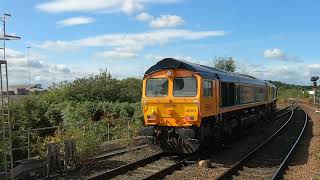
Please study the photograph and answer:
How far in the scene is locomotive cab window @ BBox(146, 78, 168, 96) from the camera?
15812mm

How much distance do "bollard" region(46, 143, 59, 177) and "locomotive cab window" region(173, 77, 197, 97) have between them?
4.84 meters

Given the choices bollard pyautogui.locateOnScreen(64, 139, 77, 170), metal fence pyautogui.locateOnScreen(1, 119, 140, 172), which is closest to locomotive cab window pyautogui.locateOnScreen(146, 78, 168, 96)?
metal fence pyautogui.locateOnScreen(1, 119, 140, 172)

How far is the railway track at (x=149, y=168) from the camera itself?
12.2m

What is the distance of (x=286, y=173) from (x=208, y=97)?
376 centimetres

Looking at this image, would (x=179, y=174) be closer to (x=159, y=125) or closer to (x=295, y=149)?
(x=159, y=125)

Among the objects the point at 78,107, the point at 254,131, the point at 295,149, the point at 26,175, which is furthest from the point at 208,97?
the point at 78,107

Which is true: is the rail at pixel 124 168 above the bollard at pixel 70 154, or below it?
below

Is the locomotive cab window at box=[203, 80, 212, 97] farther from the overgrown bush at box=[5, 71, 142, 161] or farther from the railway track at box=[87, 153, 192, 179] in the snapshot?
the overgrown bush at box=[5, 71, 142, 161]

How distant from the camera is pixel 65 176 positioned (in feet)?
39.7

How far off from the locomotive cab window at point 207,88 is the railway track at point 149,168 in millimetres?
2261

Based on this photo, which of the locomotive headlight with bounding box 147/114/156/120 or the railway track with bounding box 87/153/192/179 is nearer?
the railway track with bounding box 87/153/192/179

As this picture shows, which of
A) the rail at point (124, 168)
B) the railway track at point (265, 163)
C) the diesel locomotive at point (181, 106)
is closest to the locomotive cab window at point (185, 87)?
the diesel locomotive at point (181, 106)

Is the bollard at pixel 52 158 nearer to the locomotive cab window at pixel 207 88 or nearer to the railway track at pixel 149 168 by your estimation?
the railway track at pixel 149 168

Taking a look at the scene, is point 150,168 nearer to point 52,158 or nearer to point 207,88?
point 52,158
